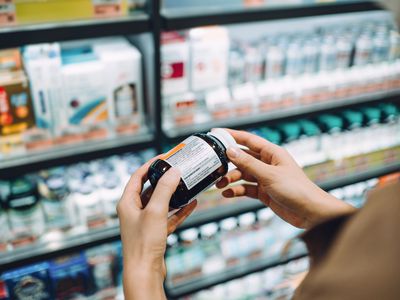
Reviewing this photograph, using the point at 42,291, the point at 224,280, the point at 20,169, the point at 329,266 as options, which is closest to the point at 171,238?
the point at 224,280

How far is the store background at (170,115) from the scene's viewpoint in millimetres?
1507

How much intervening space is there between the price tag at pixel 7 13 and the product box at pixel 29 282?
3.12 feet

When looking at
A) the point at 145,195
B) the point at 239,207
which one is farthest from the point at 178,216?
the point at 239,207

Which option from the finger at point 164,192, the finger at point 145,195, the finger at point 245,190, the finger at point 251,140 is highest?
the finger at point 164,192

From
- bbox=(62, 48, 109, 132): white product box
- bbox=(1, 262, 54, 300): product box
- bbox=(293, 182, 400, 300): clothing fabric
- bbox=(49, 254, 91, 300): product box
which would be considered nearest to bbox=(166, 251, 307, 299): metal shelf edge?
bbox=(49, 254, 91, 300): product box

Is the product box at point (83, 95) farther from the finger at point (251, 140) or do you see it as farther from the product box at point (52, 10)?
the finger at point (251, 140)

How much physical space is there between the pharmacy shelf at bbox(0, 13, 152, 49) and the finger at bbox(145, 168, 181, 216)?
23.9 inches

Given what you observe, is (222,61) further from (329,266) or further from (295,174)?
(329,266)

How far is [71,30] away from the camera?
1360 millimetres

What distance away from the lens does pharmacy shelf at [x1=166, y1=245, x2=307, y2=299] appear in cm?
212

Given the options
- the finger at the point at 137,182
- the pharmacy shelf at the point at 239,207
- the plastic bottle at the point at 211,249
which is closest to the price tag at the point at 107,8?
the finger at the point at 137,182

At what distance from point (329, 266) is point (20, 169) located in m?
1.24

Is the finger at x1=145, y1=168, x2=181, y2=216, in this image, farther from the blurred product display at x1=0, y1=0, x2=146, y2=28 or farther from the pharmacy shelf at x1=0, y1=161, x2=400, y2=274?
the pharmacy shelf at x1=0, y1=161, x2=400, y2=274

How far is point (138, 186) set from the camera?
1.09 metres
